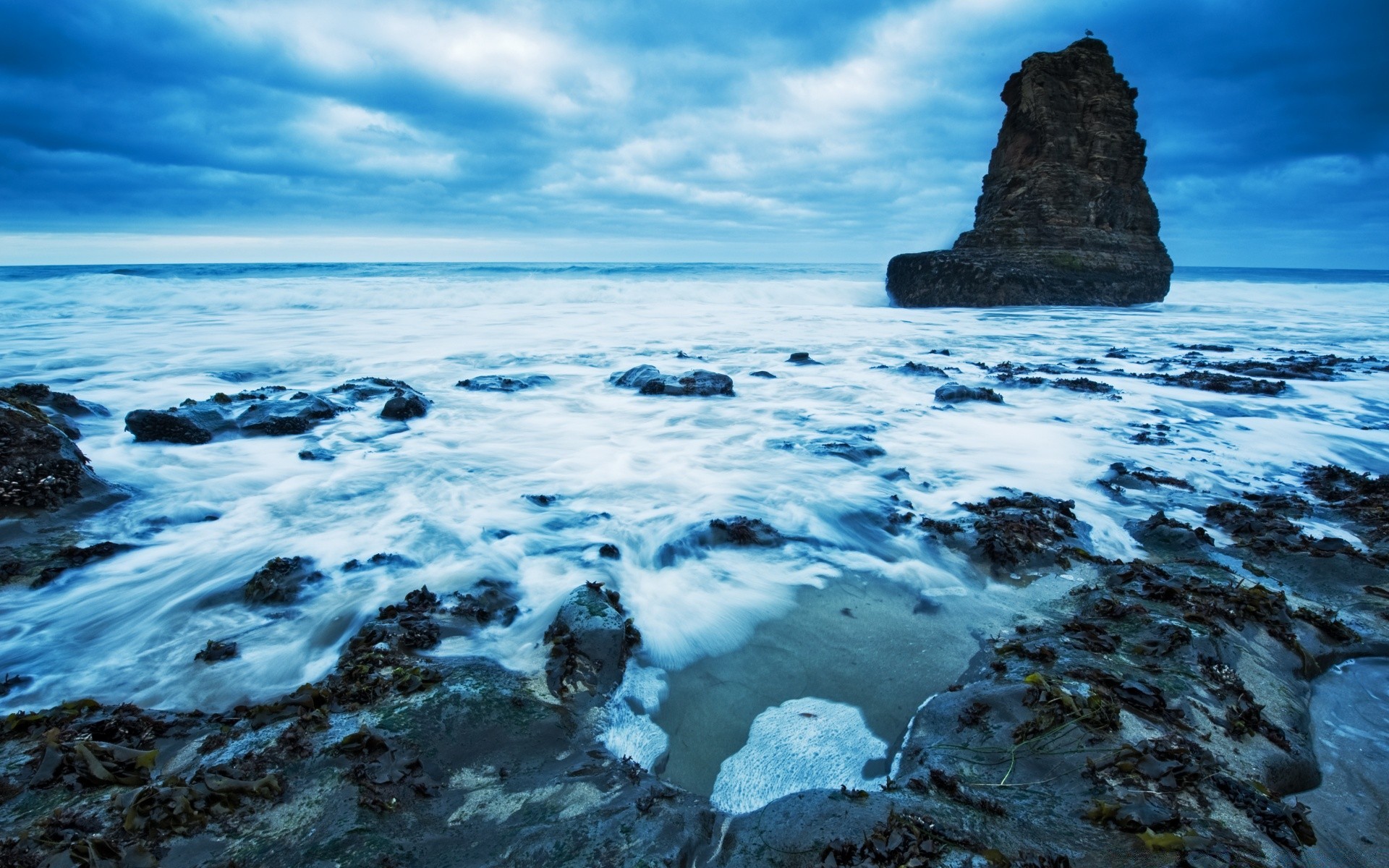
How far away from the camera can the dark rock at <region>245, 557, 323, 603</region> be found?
12.8 feet

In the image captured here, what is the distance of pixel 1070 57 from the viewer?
27.8 metres

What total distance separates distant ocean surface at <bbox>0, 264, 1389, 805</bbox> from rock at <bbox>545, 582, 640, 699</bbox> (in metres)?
0.14

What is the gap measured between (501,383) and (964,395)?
707 cm

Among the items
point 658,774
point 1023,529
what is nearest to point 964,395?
point 1023,529

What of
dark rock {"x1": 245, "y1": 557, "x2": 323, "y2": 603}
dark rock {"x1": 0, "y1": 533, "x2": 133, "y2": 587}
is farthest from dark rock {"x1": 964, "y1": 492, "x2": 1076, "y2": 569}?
dark rock {"x1": 0, "y1": 533, "x2": 133, "y2": 587}

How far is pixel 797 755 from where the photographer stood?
2.68m

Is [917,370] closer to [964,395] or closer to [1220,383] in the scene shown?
[964,395]

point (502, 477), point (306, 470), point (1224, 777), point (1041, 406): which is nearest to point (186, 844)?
point (1224, 777)

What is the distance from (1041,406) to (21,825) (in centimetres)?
997

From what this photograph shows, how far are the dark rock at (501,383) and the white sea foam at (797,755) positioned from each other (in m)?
8.28

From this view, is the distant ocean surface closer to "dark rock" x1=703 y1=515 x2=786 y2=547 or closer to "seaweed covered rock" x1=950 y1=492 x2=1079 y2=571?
"dark rock" x1=703 y1=515 x2=786 y2=547

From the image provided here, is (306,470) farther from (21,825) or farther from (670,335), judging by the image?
(670,335)

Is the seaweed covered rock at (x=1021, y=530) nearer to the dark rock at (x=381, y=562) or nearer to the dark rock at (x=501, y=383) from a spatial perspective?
the dark rock at (x=381, y=562)

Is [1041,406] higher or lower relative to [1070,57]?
lower
